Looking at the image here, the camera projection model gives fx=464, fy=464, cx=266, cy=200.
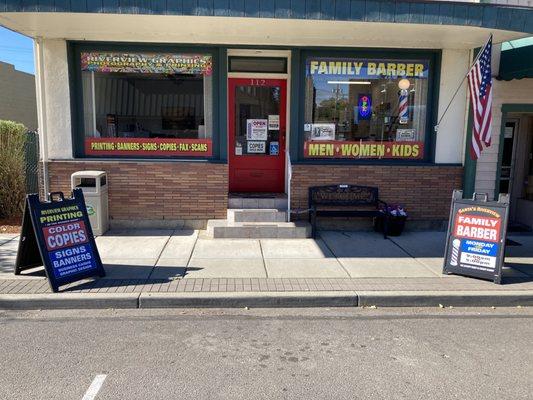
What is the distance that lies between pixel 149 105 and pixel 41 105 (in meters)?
1.78

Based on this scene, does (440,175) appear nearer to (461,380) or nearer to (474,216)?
(474,216)

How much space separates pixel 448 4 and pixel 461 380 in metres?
4.97

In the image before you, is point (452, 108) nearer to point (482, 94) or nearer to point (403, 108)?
point (403, 108)

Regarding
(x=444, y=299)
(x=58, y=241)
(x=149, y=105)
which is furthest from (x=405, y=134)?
(x=58, y=241)

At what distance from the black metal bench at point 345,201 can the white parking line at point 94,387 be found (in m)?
4.96

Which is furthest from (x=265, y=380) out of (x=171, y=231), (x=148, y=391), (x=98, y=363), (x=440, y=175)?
(x=440, y=175)

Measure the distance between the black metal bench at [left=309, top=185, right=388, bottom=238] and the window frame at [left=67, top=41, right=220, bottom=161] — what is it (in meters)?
1.96

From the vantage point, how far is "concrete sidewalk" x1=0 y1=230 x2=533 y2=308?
16.9 feet

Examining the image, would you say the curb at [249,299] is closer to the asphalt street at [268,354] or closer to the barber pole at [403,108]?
the asphalt street at [268,354]

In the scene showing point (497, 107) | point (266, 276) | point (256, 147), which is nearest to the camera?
point (266, 276)

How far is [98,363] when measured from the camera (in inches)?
→ 150

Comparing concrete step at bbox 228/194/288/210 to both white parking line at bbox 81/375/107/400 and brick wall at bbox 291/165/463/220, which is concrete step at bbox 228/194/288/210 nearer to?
brick wall at bbox 291/165/463/220

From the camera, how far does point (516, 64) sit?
24.9 feet

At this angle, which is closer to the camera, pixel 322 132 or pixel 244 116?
pixel 322 132
